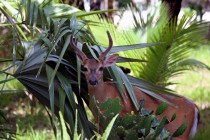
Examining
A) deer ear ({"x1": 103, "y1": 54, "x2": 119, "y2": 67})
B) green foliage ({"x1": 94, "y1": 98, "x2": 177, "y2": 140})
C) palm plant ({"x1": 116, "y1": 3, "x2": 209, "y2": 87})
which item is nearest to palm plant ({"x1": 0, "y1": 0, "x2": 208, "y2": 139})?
deer ear ({"x1": 103, "y1": 54, "x2": 119, "y2": 67})

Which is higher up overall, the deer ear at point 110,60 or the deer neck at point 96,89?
the deer ear at point 110,60

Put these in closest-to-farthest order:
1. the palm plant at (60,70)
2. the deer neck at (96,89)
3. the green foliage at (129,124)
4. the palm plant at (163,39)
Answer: the green foliage at (129,124) < the palm plant at (60,70) < the deer neck at (96,89) < the palm plant at (163,39)

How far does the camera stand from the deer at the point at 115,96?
4008 millimetres

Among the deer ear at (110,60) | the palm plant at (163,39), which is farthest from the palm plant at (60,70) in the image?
the palm plant at (163,39)

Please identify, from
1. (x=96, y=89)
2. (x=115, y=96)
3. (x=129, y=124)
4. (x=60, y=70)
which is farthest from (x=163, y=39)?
(x=129, y=124)

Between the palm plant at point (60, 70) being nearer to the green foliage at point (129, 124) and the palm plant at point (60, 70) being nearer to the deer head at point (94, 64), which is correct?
the deer head at point (94, 64)

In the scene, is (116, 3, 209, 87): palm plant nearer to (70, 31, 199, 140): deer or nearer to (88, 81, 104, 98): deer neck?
(70, 31, 199, 140): deer

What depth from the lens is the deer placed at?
401cm

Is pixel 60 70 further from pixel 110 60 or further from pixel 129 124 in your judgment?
pixel 129 124

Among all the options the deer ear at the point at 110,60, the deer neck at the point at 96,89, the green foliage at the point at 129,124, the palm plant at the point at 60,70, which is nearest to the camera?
the green foliage at the point at 129,124

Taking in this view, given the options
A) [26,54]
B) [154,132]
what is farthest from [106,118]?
[26,54]

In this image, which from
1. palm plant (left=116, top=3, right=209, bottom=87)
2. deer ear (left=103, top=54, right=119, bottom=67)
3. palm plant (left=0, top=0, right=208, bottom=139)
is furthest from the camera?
palm plant (left=116, top=3, right=209, bottom=87)

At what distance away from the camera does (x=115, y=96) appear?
4.32 m

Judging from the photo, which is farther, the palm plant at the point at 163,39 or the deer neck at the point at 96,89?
the palm plant at the point at 163,39
